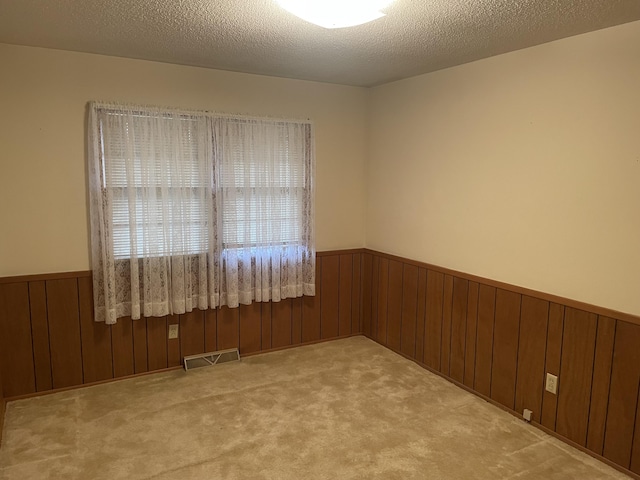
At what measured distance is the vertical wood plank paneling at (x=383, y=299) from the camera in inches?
165

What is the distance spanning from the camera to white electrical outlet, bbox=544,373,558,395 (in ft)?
A: 9.08

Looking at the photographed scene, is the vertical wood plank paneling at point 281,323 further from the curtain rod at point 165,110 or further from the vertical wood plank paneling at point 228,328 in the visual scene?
the curtain rod at point 165,110

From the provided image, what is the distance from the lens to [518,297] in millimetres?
2975

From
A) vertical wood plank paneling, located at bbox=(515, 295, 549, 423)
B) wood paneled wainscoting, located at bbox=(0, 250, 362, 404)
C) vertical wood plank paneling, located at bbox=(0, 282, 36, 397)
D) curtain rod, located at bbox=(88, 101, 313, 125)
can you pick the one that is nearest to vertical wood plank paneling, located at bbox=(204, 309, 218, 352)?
wood paneled wainscoting, located at bbox=(0, 250, 362, 404)

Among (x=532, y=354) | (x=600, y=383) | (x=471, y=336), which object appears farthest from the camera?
(x=471, y=336)

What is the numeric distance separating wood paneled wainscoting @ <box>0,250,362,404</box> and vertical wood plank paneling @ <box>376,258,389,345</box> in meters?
0.33

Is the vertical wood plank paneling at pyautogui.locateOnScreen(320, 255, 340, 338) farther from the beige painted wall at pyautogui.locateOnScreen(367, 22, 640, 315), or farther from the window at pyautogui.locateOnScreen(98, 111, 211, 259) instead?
the window at pyautogui.locateOnScreen(98, 111, 211, 259)

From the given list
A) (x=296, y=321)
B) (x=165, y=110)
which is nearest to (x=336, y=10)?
(x=165, y=110)

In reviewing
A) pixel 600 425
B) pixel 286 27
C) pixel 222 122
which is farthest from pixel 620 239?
pixel 222 122

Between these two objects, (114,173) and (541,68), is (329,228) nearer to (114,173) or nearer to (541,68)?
(114,173)

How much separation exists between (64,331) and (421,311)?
2.70 m

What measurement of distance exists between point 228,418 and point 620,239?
250 cm

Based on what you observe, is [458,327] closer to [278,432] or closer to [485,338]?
[485,338]

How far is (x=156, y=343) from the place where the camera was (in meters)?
3.61
